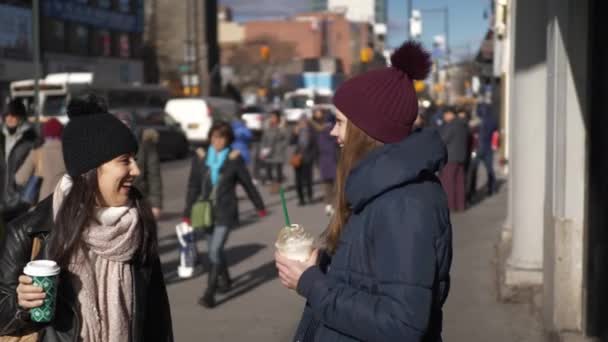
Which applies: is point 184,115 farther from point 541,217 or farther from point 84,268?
point 84,268

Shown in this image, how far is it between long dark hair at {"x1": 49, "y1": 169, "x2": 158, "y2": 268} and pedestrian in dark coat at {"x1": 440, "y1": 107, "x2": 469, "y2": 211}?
13.0m

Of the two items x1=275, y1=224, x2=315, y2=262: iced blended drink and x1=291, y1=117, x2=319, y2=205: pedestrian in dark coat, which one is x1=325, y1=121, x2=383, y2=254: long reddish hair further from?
x1=291, y1=117, x2=319, y2=205: pedestrian in dark coat

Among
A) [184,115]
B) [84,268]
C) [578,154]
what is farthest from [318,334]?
[184,115]

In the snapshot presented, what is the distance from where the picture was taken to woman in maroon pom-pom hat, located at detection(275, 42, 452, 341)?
2506 mm

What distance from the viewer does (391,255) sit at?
251 cm

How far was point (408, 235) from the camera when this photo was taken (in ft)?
8.19

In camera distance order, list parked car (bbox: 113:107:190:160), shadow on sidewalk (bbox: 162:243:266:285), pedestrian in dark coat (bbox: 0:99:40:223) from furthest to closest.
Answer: parked car (bbox: 113:107:190:160), shadow on sidewalk (bbox: 162:243:266:285), pedestrian in dark coat (bbox: 0:99:40:223)

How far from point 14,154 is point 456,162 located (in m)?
8.69

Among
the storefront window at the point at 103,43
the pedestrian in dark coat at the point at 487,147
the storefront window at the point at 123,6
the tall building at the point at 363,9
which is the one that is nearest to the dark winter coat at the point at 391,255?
the pedestrian in dark coat at the point at 487,147

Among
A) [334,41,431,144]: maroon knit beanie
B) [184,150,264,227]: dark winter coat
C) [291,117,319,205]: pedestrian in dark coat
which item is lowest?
[291,117,319,205]: pedestrian in dark coat

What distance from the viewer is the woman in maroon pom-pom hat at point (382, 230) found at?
2506mm

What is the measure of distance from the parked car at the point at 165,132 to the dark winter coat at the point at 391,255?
28191mm

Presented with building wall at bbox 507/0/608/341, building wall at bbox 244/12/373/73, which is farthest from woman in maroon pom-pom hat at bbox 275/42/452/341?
building wall at bbox 244/12/373/73

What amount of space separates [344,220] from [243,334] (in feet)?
16.4
